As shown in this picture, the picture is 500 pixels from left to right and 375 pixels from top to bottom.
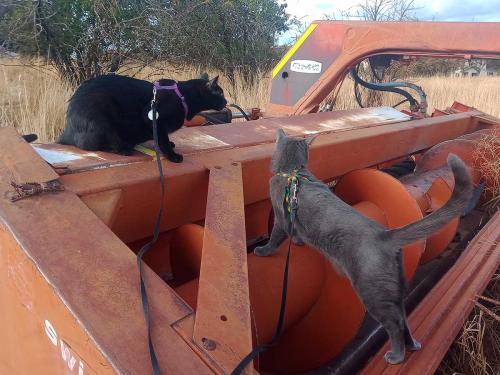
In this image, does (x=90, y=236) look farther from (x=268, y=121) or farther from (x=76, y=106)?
(x=268, y=121)

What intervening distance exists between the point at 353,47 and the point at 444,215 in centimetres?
213

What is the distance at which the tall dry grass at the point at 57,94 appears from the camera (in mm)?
3713

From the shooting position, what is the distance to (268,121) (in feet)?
7.88

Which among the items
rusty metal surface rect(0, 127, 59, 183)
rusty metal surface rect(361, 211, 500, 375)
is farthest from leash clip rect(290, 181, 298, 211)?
rusty metal surface rect(0, 127, 59, 183)

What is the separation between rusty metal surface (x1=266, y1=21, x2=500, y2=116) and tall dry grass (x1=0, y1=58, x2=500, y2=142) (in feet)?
7.02

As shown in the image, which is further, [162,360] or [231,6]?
[231,6]

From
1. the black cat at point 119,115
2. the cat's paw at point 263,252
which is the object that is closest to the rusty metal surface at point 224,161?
the black cat at point 119,115

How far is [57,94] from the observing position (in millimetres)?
4164

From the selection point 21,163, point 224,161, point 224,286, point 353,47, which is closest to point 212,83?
point 224,161

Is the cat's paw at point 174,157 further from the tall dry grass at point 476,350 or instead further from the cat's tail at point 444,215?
the tall dry grass at point 476,350

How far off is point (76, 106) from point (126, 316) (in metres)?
1.25

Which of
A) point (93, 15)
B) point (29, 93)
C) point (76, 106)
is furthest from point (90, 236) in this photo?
point (93, 15)

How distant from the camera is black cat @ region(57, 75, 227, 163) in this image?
5.30ft

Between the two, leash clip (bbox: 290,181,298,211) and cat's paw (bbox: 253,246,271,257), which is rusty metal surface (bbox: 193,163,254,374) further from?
cat's paw (bbox: 253,246,271,257)
